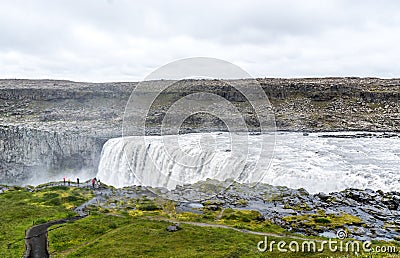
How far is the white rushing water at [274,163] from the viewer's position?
27656 millimetres

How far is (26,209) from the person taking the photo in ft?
89.3

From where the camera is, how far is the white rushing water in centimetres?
2766

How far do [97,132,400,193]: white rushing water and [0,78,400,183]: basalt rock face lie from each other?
412 inches

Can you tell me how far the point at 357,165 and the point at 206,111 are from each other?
144 feet

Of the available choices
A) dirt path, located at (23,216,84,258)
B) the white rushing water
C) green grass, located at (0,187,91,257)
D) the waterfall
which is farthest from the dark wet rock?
the waterfall

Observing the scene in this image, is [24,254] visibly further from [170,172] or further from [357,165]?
[357,165]

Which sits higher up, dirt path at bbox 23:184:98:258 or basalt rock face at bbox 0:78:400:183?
basalt rock face at bbox 0:78:400:183

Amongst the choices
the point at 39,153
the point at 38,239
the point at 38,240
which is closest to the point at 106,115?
the point at 39,153

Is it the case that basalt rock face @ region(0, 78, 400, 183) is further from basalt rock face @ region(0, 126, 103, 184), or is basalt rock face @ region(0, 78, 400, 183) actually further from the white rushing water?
the white rushing water

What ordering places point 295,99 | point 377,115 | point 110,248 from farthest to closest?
point 295,99
point 377,115
point 110,248

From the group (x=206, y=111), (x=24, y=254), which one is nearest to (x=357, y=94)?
(x=206, y=111)

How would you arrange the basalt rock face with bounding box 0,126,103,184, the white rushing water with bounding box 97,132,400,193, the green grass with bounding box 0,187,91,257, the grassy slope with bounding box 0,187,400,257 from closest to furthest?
the grassy slope with bounding box 0,187,400,257, the green grass with bounding box 0,187,91,257, the white rushing water with bounding box 97,132,400,193, the basalt rock face with bounding box 0,126,103,184

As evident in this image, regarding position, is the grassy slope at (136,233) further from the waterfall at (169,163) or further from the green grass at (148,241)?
the waterfall at (169,163)

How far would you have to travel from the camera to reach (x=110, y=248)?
1839 cm
